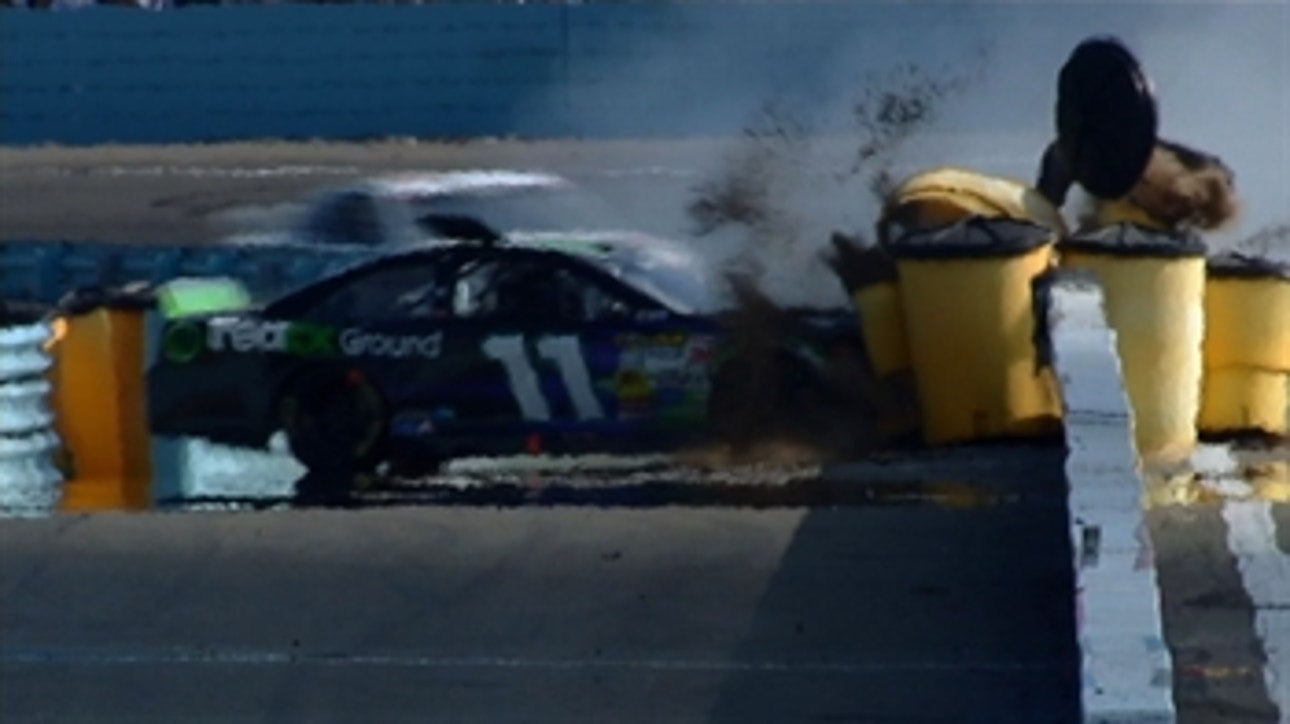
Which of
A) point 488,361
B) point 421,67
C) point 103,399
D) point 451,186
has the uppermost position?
point 488,361

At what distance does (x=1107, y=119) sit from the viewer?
43.8ft

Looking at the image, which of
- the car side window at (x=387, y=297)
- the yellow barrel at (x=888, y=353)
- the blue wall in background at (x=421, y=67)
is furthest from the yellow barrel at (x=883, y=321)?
the blue wall in background at (x=421, y=67)

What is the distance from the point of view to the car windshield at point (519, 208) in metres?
17.9

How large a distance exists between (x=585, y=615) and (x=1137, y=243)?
13.6ft

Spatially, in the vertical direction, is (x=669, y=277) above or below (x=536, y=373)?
above

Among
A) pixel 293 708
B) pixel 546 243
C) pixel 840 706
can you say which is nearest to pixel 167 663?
pixel 293 708

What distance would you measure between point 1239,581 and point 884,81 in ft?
53.7

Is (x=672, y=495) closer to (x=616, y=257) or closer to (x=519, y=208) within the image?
(x=616, y=257)

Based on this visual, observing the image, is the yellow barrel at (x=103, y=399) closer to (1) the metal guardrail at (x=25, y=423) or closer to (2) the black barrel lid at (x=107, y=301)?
(2) the black barrel lid at (x=107, y=301)

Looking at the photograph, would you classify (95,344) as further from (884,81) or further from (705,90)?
(705,90)

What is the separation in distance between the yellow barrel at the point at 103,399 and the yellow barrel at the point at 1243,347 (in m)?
4.60

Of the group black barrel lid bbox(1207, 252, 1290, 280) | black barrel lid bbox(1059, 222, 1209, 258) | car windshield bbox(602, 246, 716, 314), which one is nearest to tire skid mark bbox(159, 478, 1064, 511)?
car windshield bbox(602, 246, 716, 314)

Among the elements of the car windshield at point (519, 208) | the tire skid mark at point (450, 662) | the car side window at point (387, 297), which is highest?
the tire skid mark at point (450, 662)

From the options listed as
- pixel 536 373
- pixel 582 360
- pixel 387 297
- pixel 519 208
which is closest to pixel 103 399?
pixel 387 297
